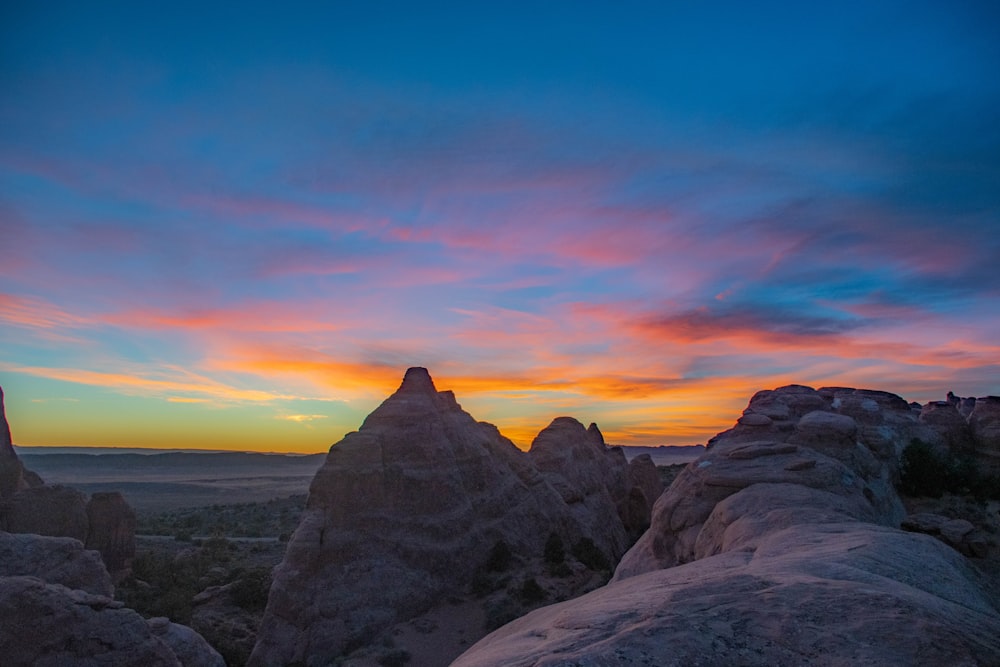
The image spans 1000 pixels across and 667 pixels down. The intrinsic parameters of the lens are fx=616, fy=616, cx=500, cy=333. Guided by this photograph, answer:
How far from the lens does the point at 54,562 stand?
582 inches

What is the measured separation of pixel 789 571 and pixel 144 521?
62.3 meters

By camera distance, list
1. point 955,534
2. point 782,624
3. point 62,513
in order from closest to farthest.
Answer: point 782,624
point 955,534
point 62,513

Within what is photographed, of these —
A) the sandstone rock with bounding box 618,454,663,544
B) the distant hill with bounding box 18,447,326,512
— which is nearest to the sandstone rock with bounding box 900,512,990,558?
the sandstone rock with bounding box 618,454,663,544

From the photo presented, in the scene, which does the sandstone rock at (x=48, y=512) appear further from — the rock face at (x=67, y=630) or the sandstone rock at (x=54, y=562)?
the rock face at (x=67, y=630)

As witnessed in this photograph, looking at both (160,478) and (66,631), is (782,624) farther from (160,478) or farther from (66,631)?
(160,478)

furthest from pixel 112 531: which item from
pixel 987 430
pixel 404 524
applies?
pixel 987 430

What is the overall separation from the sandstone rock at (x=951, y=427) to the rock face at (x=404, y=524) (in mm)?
17911

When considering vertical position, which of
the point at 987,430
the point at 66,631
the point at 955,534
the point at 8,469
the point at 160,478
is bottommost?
the point at 160,478

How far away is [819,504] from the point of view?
1440cm

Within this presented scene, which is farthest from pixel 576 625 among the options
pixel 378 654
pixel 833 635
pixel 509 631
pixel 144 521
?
pixel 144 521

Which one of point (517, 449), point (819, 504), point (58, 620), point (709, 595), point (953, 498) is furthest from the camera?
point (517, 449)

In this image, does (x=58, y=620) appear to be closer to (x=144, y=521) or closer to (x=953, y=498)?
(x=953, y=498)

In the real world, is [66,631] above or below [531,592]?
above

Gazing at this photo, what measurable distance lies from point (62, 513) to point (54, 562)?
16.9 metres
